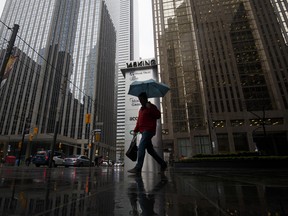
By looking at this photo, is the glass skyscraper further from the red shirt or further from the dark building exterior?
the red shirt

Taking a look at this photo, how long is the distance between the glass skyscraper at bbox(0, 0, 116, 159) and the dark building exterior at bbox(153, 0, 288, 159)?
32595 mm

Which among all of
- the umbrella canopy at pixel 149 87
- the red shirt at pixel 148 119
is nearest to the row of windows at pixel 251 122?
the umbrella canopy at pixel 149 87

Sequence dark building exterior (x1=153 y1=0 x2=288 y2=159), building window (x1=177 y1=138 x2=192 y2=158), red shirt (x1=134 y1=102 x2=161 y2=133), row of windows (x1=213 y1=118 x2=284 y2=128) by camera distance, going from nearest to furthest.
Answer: red shirt (x1=134 y1=102 x2=161 y2=133), row of windows (x1=213 y1=118 x2=284 y2=128), dark building exterior (x1=153 y1=0 x2=288 y2=159), building window (x1=177 y1=138 x2=192 y2=158)

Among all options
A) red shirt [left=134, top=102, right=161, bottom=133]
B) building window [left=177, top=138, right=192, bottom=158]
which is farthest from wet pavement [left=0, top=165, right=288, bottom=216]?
building window [left=177, top=138, right=192, bottom=158]

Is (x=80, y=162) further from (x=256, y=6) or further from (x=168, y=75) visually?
(x=256, y=6)

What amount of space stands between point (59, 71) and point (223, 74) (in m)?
63.9

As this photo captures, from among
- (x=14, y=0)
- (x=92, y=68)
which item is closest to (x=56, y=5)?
(x=14, y=0)

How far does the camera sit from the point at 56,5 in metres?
88.1

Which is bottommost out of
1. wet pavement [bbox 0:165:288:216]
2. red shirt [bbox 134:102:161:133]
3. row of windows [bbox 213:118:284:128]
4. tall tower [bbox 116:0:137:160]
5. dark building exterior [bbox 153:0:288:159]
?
wet pavement [bbox 0:165:288:216]

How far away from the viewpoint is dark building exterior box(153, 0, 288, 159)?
39.7 meters

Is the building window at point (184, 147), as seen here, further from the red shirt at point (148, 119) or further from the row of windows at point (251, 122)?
the red shirt at point (148, 119)

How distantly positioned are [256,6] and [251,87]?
2408 centimetres

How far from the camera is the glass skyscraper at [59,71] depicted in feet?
222

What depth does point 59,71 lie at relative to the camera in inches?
2960
